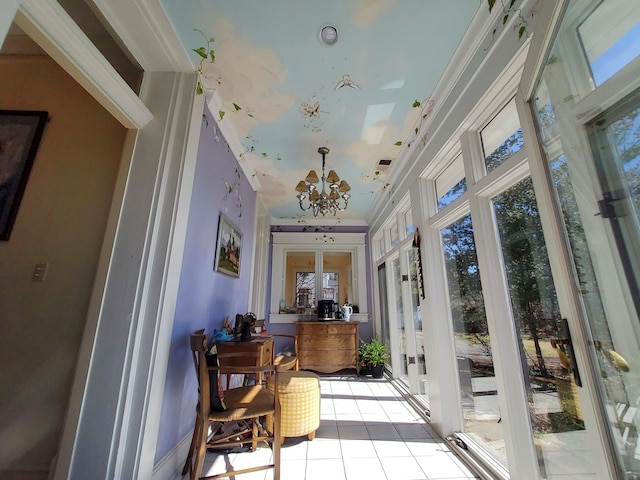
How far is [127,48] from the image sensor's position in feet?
5.18

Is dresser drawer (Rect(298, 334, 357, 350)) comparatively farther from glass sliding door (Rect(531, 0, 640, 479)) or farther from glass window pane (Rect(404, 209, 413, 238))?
glass sliding door (Rect(531, 0, 640, 479))

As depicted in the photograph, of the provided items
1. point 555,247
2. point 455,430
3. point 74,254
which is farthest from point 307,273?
point 555,247

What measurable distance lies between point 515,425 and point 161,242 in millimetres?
2293

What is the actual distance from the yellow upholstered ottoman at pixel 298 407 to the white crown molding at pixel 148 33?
2.51 m

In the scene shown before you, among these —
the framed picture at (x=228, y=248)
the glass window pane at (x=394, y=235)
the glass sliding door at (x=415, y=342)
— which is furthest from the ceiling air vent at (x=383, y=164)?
the framed picture at (x=228, y=248)

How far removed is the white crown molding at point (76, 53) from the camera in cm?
97

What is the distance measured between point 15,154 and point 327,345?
395cm

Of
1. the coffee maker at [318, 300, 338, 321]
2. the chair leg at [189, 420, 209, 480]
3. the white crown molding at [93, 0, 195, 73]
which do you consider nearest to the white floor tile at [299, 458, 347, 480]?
the chair leg at [189, 420, 209, 480]

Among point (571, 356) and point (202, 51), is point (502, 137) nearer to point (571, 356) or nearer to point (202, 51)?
point (571, 356)

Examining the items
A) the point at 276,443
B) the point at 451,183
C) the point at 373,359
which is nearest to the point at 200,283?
the point at 276,443

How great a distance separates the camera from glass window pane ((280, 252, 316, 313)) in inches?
194

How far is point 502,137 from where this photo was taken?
158cm

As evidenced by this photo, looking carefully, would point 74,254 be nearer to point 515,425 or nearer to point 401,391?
point 515,425

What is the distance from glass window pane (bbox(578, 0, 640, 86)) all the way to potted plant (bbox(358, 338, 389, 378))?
3.82 m
